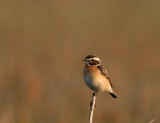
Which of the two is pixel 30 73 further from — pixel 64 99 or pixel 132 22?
pixel 132 22

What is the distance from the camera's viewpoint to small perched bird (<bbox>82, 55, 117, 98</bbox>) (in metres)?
7.25

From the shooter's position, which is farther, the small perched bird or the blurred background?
the blurred background

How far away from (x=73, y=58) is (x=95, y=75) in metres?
4.07

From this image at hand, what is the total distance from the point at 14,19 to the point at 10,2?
10.9 feet

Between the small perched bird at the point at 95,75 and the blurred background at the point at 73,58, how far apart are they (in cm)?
63

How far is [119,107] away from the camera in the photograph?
8781 millimetres

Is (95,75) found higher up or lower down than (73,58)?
lower down

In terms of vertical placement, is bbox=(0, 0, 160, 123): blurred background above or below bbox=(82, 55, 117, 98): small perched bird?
above

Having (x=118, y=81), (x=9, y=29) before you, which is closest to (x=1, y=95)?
(x=118, y=81)

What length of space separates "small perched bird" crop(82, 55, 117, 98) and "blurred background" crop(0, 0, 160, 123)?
0.63 metres

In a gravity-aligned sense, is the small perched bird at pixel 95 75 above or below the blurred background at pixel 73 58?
below

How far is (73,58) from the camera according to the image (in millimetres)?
11430

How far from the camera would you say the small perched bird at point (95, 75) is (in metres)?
7.25

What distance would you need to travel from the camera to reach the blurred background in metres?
8.06
